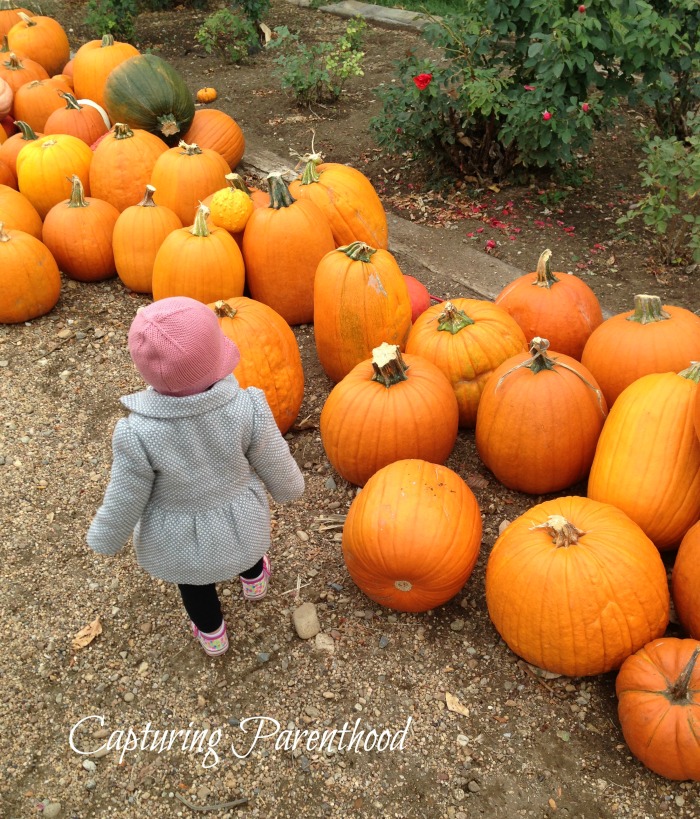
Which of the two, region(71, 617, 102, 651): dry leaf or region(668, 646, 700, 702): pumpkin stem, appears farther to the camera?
region(71, 617, 102, 651): dry leaf

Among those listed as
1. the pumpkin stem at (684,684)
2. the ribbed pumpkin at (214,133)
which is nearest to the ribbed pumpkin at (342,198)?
the ribbed pumpkin at (214,133)

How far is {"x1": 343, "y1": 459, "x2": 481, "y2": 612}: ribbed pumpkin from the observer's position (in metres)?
2.58

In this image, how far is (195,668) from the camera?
2.69m

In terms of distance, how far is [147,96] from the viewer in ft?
17.6

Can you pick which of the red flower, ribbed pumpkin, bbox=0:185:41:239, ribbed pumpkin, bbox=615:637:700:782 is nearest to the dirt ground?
ribbed pumpkin, bbox=615:637:700:782

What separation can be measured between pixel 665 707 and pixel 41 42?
764 cm

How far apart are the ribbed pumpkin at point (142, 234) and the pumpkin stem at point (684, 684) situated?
3603 mm

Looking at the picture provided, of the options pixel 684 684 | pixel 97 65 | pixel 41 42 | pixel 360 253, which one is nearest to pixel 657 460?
pixel 684 684

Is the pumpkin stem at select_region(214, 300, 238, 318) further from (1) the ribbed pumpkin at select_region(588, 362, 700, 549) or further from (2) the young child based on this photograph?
(1) the ribbed pumpkin at select_region(588, 362, 700, 549)

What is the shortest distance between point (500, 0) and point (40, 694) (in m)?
4.59

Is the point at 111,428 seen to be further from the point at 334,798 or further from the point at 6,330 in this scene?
the point at 334,798

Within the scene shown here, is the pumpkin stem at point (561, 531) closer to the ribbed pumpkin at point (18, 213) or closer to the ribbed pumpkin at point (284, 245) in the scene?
the ribbed pumpkin at point (284, 245)

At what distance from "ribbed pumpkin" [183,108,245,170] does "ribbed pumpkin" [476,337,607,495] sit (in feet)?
11.8

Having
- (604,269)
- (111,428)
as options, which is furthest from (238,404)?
(604,269)
